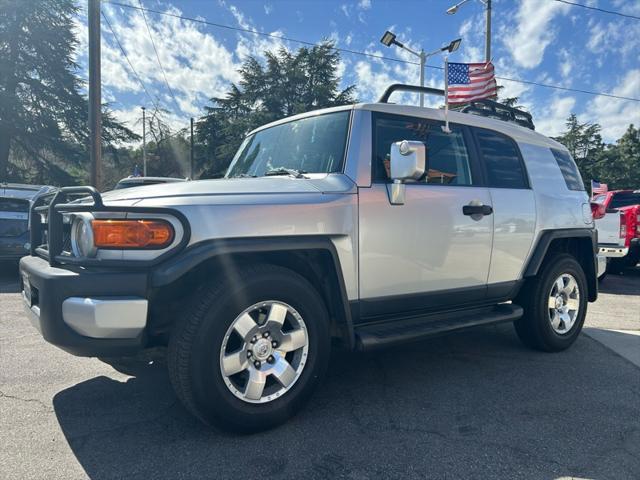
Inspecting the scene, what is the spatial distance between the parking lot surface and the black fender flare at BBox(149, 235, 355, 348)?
624 mm

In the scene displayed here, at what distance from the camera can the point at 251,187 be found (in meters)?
2.62

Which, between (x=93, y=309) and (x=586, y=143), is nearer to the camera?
(x=93, y=309)

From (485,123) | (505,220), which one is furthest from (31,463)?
(485,123)

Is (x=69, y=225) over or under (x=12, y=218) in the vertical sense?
under

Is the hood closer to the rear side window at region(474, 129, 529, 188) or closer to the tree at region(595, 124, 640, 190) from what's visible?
the rear side window at region(474, 129, 529, 188)

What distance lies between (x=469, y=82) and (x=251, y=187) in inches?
260

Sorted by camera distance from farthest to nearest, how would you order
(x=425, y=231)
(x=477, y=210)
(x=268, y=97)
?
(x=268, y=97) < (x=477, y=210) < (x=425, y=231)

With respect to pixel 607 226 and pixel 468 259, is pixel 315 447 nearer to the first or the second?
pixel 468 259

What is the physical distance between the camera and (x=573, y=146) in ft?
138

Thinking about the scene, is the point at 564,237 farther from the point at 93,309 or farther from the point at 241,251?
the point at 93,309

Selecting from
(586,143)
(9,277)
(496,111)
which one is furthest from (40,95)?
(586,143)

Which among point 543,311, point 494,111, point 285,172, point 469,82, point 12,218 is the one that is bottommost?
point 543,311

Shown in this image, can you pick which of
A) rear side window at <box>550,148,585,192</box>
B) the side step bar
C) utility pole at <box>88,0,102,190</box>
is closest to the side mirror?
the side step bar

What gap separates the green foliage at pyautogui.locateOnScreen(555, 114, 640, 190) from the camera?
39.9m
